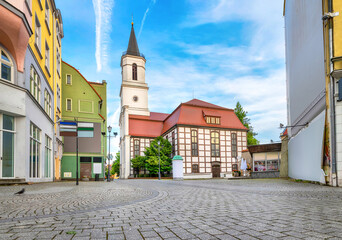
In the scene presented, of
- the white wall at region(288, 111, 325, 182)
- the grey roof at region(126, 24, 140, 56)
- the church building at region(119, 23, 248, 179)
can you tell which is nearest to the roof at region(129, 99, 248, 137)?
the church building at region(119, 23, 248, 179)

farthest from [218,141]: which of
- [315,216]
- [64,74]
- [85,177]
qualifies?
[315,216]

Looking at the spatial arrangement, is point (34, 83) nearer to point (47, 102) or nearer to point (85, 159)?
point (47, 102)

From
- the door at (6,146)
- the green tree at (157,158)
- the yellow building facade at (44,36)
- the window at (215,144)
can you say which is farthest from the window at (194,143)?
the door at (6,146)

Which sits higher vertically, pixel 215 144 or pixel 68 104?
pixel 68 104

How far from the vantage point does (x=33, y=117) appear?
14906 millimetres

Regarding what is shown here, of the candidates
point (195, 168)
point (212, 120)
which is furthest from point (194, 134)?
point (195, 168)

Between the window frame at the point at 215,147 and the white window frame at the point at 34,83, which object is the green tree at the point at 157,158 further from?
the white window frame at the point at 34,83

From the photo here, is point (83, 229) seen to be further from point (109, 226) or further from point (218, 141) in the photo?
point (218, 141)

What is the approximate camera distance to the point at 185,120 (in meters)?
43.0

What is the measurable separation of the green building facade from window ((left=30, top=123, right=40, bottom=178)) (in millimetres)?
15076

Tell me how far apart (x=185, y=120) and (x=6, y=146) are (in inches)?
1276

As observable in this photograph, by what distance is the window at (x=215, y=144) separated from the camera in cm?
4416

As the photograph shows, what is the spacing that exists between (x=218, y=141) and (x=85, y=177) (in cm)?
2257

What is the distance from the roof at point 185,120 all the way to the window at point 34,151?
88.8 feet
